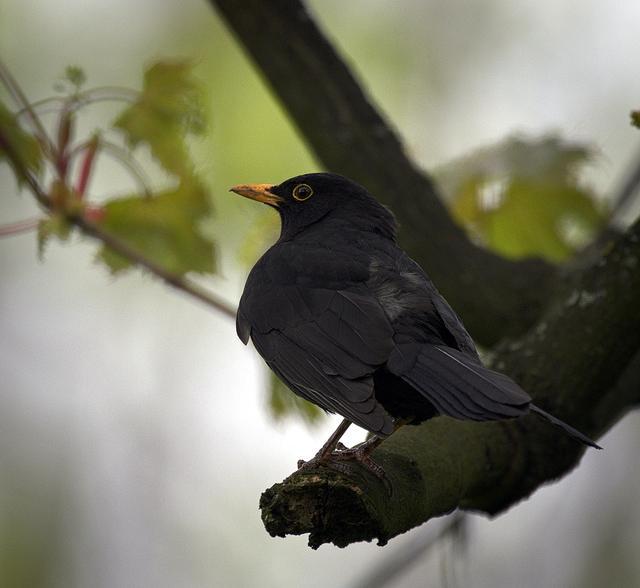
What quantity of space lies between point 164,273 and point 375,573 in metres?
1.64

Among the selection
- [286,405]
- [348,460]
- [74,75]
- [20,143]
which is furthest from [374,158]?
[348,460]

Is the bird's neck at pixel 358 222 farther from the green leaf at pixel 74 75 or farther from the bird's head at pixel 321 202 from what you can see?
the green leaf at pixel 74 75

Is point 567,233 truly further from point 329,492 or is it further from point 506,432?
point 329,492

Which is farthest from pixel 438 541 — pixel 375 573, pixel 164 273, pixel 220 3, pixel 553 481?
pixel 220 3

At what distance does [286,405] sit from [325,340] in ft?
3.25

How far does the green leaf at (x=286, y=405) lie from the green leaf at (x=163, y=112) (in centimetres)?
111

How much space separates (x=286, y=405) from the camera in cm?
457

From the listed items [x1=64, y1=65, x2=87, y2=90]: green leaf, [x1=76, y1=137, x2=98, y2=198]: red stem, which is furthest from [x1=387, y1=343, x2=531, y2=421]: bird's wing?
[x1=64, y1=65, x2=87, y2=90]: green leaf

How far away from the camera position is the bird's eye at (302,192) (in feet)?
15.7

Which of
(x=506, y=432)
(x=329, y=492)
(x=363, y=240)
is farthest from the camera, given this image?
Result: (x=363, y=240)

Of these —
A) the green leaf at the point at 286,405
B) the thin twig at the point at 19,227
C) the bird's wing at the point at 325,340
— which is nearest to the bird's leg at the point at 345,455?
the bird's wing at the point at 325,340

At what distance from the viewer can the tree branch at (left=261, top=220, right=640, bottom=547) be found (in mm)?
3523

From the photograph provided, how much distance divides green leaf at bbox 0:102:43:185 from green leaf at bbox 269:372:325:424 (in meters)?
1.35

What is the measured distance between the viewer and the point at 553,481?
4109 mm
